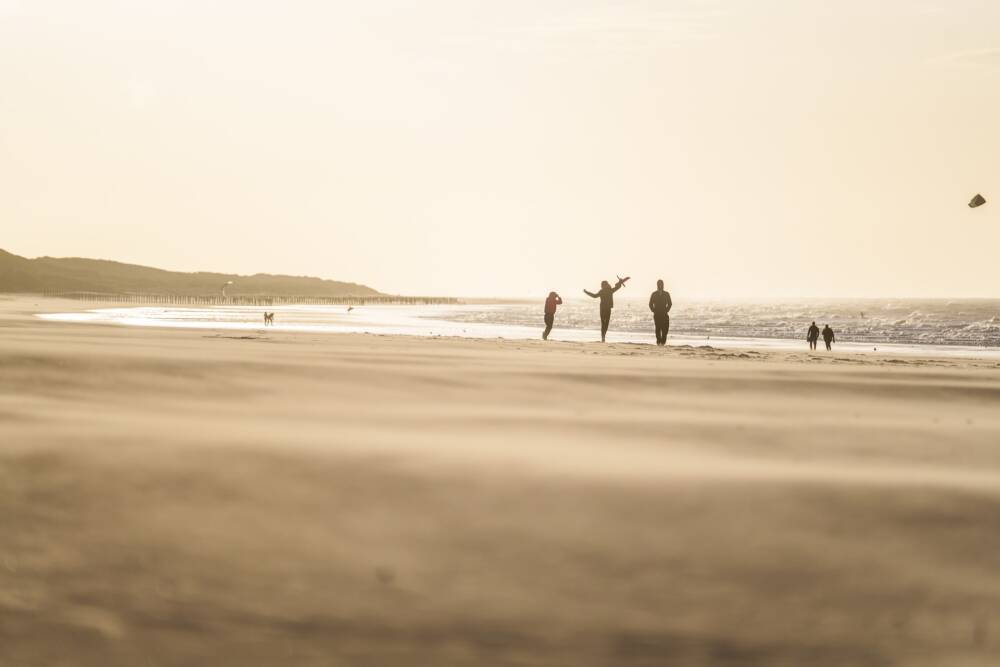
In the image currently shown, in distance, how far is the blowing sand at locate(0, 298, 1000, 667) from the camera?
2.71m

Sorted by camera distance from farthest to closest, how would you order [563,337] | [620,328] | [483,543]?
[620,328] → [563,337] → [483,543]

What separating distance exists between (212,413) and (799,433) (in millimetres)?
3493

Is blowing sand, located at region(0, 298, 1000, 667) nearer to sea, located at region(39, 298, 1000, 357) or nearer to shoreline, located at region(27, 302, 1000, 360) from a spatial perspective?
shoreline, located at region(27, 302, 1000, 360)

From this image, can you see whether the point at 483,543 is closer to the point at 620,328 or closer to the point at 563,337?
the point at 563,337

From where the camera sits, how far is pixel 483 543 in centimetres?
325

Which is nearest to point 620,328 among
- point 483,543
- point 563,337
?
point 563,337

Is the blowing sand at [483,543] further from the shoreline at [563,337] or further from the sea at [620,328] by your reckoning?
the sea at [620,328]

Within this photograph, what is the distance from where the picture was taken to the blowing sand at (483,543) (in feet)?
8.89

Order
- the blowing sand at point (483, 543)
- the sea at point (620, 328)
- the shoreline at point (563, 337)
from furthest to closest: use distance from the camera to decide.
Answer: the sea at point (620, 328)
the shoreline at point (563, 337)
the blowing sand at point (483, 543)

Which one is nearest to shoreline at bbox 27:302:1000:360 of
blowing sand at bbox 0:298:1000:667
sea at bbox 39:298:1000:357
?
sea at bbox 39:298:1000:357

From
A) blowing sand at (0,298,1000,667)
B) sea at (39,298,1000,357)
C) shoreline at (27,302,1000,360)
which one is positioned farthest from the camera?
sea at (39,298,1000,357)

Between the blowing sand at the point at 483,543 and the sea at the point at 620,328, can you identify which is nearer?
the blowing sand at the point at 483,543

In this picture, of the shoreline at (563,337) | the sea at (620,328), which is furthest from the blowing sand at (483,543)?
the sea at (620,328)

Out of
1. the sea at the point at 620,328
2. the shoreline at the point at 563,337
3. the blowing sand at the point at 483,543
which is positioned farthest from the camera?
the sea at the point at 620,328
